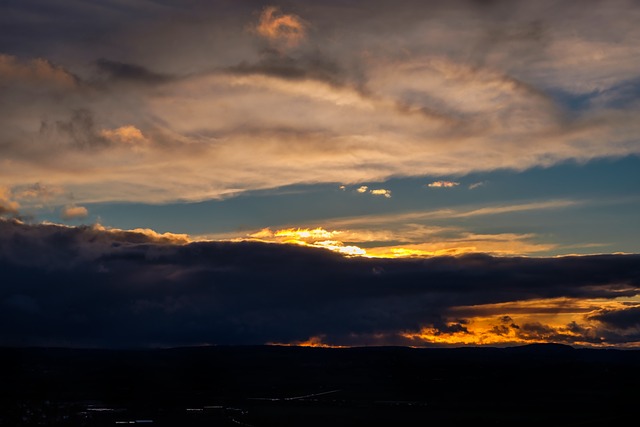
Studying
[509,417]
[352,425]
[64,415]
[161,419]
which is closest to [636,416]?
[509,417]

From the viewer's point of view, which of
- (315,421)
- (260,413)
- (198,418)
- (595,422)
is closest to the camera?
(595,422)

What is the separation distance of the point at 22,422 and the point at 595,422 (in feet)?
400

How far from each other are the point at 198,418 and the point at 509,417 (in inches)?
2818

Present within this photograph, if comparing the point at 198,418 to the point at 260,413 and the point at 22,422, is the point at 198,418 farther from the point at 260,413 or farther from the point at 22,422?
the point at 22,422

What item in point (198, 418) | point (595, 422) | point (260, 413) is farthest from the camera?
point (260, 413)

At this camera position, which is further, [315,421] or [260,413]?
[260,413]

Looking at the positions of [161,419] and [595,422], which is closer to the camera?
[595,422]

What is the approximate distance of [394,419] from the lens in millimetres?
179625

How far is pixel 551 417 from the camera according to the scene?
593ft

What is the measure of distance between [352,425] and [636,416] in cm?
6124

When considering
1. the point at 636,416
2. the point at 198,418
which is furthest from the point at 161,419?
the point at 636,416

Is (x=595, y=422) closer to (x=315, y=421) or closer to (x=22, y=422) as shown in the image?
(x=315, y=421)

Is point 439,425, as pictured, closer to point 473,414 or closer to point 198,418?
point 473,414

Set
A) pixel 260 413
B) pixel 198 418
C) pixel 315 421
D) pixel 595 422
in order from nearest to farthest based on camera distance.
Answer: pixel 595 422 < pixel 315 421 < pixel 198 418 < pixel 260 413
